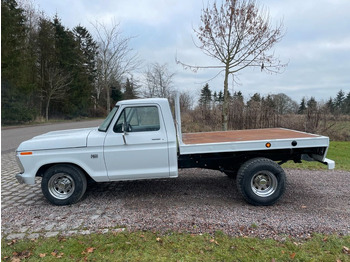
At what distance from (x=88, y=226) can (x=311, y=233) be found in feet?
11.0

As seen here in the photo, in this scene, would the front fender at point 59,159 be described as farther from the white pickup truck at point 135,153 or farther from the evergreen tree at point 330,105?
the evergreen tree at point 330,105

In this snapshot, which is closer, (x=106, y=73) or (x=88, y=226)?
(x=88, y=226)

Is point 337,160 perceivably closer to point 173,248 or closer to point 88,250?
point 173,248

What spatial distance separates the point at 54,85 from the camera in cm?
3073

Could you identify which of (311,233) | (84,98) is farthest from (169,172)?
(84,98)

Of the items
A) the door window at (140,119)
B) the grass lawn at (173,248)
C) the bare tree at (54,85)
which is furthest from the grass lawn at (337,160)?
the bare tree at (54,85)

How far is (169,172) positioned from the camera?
4344 millimetres

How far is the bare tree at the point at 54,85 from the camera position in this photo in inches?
1187

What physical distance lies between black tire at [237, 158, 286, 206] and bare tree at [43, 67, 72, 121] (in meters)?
31.1

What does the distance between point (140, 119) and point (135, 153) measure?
2.11 ft

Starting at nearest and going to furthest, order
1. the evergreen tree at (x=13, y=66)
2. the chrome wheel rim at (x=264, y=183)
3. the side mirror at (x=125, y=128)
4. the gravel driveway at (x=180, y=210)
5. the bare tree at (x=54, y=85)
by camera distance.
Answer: the gravel driveway at (x=180, y=210)
the side mirror at (x=125, y=128)
the chrome wheel rim at (x=264, y=183)
the evergreen tree at (x=13, y=66)
the bare tree at (x=54, y=85)

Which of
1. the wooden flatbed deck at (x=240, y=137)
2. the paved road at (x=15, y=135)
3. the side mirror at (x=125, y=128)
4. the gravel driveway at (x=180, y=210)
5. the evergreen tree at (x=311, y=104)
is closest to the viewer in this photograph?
the gravel driveway at (x=180, y=210)

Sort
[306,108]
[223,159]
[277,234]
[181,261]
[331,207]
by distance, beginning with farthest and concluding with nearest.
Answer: [306,108], [223,159], [331,207], [277,234], [181,261]

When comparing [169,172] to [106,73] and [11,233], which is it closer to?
[11,233]
